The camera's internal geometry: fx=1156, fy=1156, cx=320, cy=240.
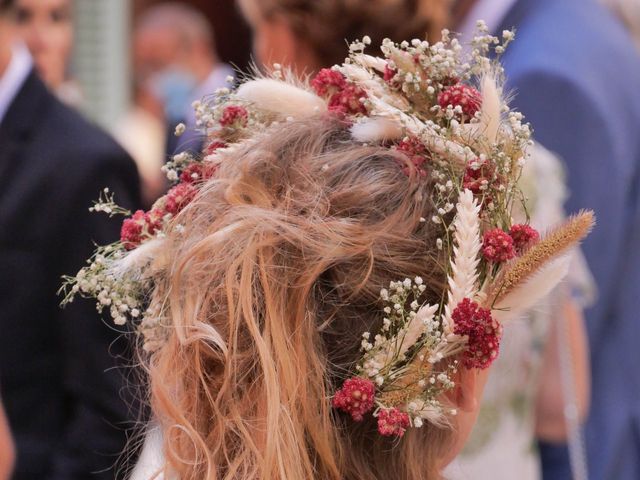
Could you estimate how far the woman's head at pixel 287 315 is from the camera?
1.48 m

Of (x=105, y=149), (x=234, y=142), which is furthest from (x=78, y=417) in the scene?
(x=234, y=142)

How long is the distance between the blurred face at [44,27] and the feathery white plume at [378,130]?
1.86m

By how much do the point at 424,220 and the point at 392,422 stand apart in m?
0.29

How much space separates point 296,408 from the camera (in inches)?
58.3

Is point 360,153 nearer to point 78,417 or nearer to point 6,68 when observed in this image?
point 78,417

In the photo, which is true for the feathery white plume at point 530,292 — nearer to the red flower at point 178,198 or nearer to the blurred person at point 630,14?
the red flower at point 178,198

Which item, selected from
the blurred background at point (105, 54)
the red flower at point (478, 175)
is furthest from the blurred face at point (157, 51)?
the red flower at point (478, 175)

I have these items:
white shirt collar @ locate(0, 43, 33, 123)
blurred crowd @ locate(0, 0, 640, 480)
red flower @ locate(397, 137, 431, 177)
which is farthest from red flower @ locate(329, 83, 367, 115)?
white shirt collar @ locate(0, 43, 33, 123)

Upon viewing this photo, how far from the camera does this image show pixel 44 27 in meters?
3.51

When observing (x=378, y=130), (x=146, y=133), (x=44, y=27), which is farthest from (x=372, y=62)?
(x=146, y=133)

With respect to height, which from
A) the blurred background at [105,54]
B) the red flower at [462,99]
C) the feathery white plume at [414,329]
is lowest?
the blurred background at [105,54]

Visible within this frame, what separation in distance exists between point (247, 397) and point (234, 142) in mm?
466

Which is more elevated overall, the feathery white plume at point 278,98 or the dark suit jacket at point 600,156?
the feathery white plume at point 278,98

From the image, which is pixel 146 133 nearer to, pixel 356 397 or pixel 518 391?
pixel 518 391
